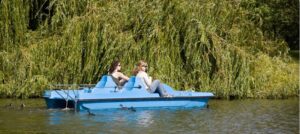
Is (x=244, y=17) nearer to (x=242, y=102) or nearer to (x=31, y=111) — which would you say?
(x=242, y=102)

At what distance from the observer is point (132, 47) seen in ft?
63.1

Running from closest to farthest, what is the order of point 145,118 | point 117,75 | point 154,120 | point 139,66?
point 154,120
point 145,118
point 117,75
point 139,66


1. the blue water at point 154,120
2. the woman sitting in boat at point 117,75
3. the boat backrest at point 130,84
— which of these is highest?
the woman sitting in boat at point 117,75

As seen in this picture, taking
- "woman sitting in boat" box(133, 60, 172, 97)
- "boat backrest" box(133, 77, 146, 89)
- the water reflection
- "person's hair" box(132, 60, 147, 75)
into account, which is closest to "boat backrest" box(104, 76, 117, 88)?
"boat backrest" box(133, 77, 146, 89)

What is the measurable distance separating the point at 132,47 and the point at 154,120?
4951 mm

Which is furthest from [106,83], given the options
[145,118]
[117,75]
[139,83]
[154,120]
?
[154,120]

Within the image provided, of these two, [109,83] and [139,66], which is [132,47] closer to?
[139,66]

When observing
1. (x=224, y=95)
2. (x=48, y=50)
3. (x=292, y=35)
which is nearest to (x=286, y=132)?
(x=224, y=95)

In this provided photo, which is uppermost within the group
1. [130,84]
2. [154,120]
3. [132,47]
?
[132,47]

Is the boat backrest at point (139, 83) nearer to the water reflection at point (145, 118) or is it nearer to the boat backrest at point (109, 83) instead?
the boat backrest at point (109, 83)

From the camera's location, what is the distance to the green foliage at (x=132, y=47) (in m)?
19.1

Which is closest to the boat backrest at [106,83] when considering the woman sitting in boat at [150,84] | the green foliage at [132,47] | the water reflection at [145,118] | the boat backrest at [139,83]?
the boat backrest at [139,83]

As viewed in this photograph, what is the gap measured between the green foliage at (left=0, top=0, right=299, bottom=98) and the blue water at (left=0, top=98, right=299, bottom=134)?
149 cm

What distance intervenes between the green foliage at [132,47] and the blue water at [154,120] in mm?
1493
